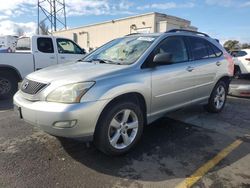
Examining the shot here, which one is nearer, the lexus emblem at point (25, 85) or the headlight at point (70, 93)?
the headlight at point (70, 93)

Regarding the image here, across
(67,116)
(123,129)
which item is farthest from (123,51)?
(67,116)

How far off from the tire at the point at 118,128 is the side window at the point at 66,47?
5825 millimetres

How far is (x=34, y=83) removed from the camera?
354 cm

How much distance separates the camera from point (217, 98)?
5.84m

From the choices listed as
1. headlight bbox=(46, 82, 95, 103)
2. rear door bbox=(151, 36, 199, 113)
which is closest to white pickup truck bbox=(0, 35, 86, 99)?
headlight bbox=(46, 82, 95, 103)

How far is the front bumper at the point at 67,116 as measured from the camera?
3.02 m

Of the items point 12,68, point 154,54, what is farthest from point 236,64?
point 12,68

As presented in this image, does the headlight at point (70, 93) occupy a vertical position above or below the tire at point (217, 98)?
above

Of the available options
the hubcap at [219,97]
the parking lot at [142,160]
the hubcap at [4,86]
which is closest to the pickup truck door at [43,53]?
the hubcap at [4,86]

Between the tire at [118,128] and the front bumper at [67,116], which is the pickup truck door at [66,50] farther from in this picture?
the front bumper at [67,116]

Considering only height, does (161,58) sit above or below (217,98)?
above

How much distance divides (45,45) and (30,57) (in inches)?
32.7

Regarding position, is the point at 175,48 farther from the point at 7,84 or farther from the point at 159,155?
the point at 7,84

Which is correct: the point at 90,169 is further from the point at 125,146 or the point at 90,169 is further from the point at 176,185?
the point at 176,185
